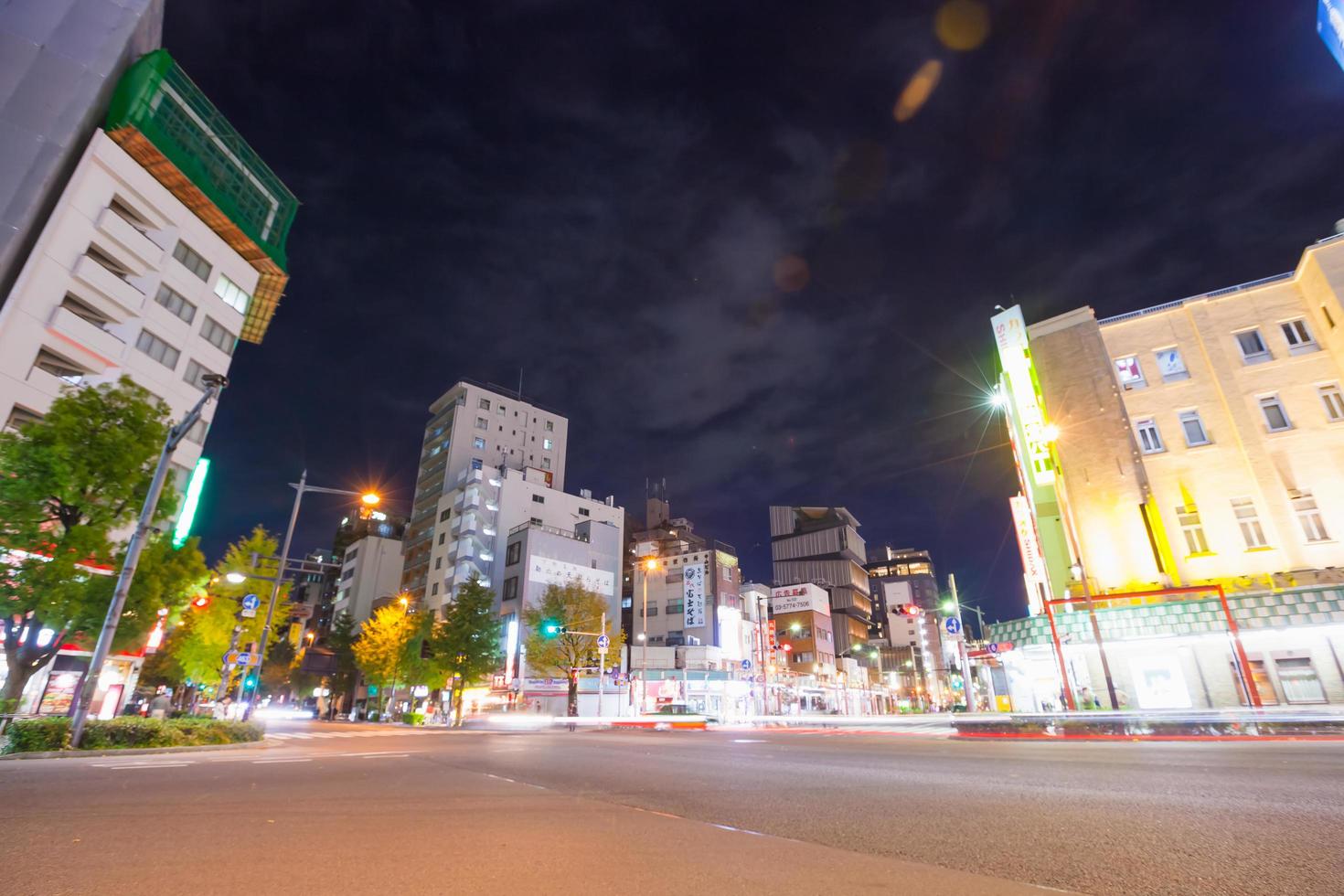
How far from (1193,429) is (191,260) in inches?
2084

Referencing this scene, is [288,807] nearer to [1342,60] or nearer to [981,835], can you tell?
[981,835]

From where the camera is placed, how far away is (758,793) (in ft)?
21.1

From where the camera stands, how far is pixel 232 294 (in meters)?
39.1

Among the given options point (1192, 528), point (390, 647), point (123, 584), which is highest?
point (1192, 528)

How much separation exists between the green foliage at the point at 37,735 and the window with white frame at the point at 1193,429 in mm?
36265

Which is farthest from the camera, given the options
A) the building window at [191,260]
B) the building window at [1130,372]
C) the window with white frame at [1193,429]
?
the building window at [191,260]

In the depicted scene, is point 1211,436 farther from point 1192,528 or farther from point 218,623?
point 218,623

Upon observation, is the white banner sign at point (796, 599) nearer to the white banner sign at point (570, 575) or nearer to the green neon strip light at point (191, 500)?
the white banner sign at point (570, 575)

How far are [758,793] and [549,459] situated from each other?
8136cm

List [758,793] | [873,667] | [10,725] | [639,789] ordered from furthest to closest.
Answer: [873,667]
[10,725]
[639,789]
[758,793]

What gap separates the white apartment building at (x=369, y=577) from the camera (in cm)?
8162

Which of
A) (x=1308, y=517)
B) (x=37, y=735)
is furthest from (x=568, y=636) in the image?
(x=1308, y=517)

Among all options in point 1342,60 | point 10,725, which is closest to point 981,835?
point 10,725

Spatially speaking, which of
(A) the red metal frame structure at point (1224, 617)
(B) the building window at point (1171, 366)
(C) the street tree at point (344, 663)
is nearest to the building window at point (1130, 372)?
(B) the building window at point (1171, 366)
